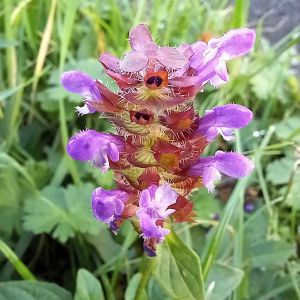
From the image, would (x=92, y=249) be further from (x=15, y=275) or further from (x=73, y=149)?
(x=73, y=149)

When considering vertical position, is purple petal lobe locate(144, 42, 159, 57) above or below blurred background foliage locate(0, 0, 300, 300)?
above

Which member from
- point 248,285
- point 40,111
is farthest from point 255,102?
point 40,111

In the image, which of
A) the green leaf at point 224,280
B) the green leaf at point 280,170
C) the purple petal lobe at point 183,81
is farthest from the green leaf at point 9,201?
the green leaf at point 280,170

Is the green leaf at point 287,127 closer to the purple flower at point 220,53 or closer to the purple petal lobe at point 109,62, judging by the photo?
the purple flower at point 220,53

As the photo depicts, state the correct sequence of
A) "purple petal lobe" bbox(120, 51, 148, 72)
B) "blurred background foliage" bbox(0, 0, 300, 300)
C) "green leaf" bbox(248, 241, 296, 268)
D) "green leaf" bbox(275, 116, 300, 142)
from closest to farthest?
"purple petal lobe" bbox(120, 51, 148, 72), "blurred background foliage" bbox(0, 0, 300, 300), "green leaf" bbox(248, 241, 296, 268), "green leaf" bbox(275, 116, 300, 142)

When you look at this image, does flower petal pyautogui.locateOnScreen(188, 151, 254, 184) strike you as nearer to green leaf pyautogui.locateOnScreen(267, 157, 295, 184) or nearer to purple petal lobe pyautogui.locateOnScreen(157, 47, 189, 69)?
purple petal lobe pyautogui.locateOnScreen(157, 47, 189, 69)

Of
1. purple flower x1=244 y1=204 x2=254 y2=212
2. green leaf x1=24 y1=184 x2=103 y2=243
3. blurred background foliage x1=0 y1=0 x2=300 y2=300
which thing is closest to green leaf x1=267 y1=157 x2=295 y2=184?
blurred background foliage x1=0 y1=0 x2=300 y2=300
